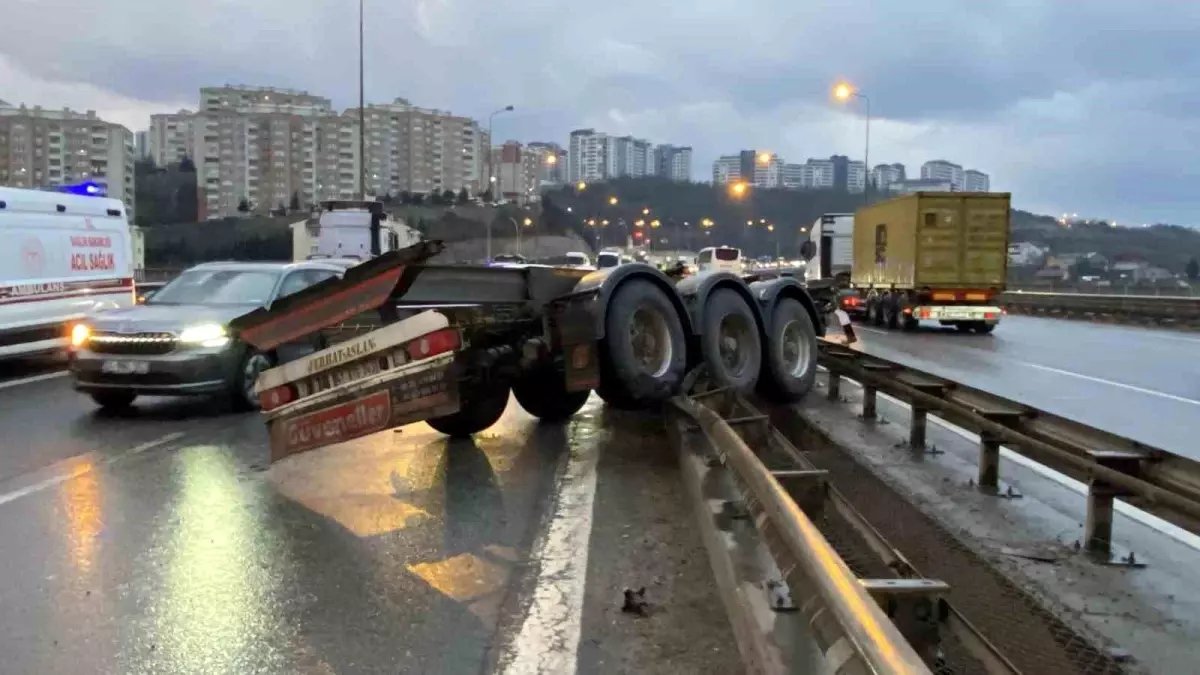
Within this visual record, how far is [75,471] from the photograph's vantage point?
26.0ft

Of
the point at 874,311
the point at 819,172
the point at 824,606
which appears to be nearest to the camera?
the point at 824,606

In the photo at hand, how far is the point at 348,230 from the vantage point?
28.4m

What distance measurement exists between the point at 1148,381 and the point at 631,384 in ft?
34.3

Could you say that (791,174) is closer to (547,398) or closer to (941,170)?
(941,170)

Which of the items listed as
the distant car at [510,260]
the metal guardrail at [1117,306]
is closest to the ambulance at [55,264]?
the distant car at [510,260]

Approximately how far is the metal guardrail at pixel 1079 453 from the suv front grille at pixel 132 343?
7045mm

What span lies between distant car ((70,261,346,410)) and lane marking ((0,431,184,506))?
3.07ft

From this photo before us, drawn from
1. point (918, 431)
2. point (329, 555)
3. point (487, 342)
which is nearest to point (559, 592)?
point (329, 555)

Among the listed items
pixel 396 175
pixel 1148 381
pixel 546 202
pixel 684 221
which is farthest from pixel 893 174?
pixel 1148 381

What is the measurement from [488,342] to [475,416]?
4.78 ft

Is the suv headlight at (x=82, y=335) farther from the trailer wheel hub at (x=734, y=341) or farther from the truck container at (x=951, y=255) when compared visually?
the truck container at (x=951, y=255)

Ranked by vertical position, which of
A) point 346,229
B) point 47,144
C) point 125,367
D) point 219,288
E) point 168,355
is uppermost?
point 47,144

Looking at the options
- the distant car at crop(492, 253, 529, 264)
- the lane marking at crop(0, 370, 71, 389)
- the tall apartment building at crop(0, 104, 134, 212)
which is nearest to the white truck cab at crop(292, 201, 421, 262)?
the distant car at crop(492, 253, 529, 264)

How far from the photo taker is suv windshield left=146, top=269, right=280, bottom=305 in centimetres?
1162
